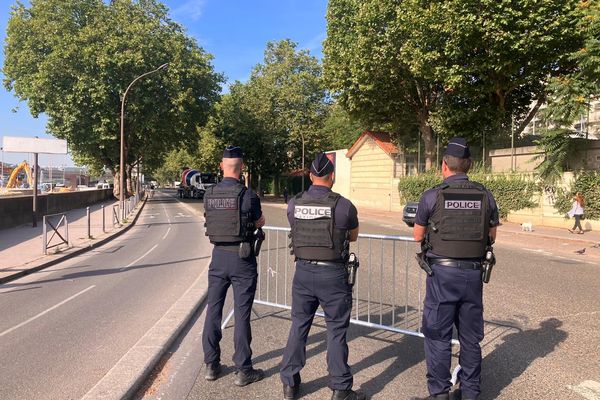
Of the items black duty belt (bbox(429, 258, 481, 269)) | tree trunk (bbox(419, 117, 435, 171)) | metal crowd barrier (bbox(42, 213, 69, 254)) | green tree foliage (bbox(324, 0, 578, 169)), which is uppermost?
green tree foliage (bbox(324, 0, 578, 169))

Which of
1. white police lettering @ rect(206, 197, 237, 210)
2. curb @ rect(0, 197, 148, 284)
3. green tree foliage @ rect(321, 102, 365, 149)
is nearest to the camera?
white police lettering @ rect(206, 197, 237, 210)

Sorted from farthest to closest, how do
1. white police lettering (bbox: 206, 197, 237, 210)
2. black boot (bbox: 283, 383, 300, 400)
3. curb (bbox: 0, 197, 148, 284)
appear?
curb (bbox: 0, 197, 148, 284)
white police lettering (bbox: 206, 197, 237, 210)
black boot (bbox: 283, 383, 300, 400)

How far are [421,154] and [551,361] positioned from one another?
1107 inches

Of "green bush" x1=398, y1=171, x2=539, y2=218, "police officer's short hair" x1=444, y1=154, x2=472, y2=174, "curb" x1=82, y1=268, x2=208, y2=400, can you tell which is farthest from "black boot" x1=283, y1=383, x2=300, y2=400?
"green bush" x1=398, y1=171, x2=539, y2=218

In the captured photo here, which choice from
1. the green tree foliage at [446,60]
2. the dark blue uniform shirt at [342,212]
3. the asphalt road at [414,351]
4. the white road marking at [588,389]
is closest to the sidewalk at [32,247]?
the asphalt road at [414,351]

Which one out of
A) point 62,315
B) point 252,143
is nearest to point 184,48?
point 252,143

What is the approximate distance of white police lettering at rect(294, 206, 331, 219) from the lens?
140 inches

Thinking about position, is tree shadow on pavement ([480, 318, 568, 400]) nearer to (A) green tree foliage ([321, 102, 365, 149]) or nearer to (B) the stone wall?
(B) the stone wall

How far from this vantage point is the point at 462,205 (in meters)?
3.45

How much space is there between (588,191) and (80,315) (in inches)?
734

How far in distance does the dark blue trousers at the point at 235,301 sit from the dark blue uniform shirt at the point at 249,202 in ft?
1.22

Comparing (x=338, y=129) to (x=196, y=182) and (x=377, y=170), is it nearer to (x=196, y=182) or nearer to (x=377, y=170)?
(x=196, y=182)

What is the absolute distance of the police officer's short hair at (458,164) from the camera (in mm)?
3586

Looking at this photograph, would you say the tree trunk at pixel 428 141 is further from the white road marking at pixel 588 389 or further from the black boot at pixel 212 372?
the black boot at pixel 212 372
